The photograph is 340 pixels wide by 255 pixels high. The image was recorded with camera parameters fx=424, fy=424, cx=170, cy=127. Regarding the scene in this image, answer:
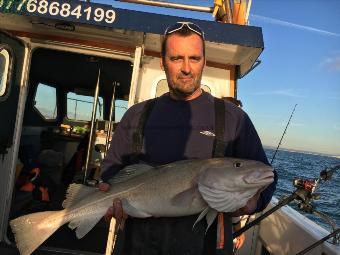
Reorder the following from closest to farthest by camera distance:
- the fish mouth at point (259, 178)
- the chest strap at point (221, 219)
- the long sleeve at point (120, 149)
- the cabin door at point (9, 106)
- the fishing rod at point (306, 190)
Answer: the fish mouth at point (259, 178) → the chest strap at point (221, 219) → the long sleeve at point (120, 149) → the fishing rod at point (306, 190) → the cabin door at point (9, 106)

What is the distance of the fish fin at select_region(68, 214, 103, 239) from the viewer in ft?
10.1

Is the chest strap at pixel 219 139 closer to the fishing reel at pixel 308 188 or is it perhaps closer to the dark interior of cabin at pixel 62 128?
the fishing reel at pixel 308 188

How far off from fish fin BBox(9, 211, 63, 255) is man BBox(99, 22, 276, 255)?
51 cm

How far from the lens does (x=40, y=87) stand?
11.4 meters

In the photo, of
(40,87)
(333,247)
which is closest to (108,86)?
(40,87)

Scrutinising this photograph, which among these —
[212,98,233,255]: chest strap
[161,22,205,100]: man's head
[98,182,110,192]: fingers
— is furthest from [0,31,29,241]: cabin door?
[212,98,233,255]: chest strap

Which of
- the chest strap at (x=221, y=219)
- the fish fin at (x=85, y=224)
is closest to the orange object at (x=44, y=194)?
the fish fin at (x=85, y=224)

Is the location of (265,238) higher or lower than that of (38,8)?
lower

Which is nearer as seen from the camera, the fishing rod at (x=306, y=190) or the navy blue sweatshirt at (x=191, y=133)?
the navy blue sweatshirt at (x=191, y=133)

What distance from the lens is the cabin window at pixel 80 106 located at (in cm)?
1255

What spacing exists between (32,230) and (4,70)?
3.52m

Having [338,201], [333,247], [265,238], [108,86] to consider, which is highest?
[108,86]

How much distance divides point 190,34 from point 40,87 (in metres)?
9.17

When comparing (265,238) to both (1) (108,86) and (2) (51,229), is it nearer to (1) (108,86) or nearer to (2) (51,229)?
(2) (51,229)
